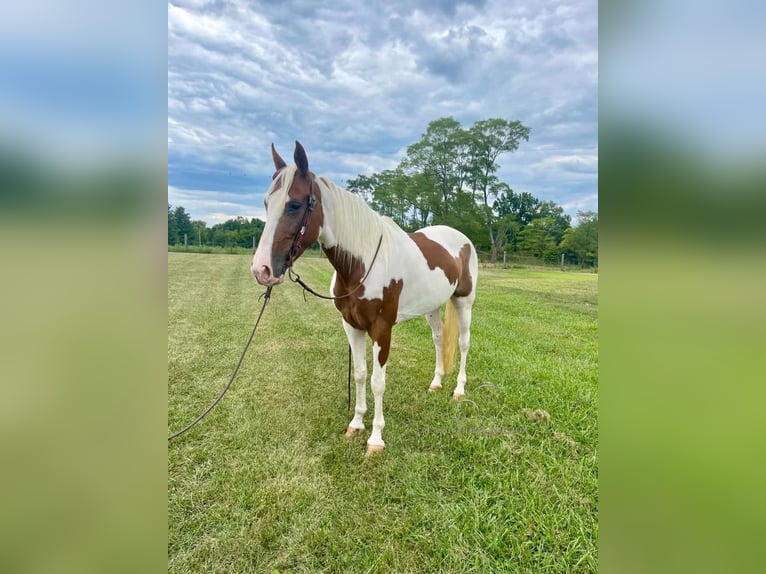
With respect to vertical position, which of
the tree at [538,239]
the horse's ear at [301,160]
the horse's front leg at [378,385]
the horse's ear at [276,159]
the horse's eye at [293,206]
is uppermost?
the tree at [538,239]

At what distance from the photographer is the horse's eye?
1899 mm

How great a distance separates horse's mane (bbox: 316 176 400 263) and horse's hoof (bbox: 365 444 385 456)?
4.47ft

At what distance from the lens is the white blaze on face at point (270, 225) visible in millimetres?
1795

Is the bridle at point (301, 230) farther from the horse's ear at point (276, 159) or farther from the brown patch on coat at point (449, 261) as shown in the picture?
the brown patch on coat at point (449, 261)

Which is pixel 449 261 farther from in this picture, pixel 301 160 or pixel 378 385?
pixel 301 160

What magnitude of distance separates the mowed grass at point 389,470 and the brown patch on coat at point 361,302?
32.1 inches

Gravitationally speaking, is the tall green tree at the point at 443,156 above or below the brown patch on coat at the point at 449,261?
above
